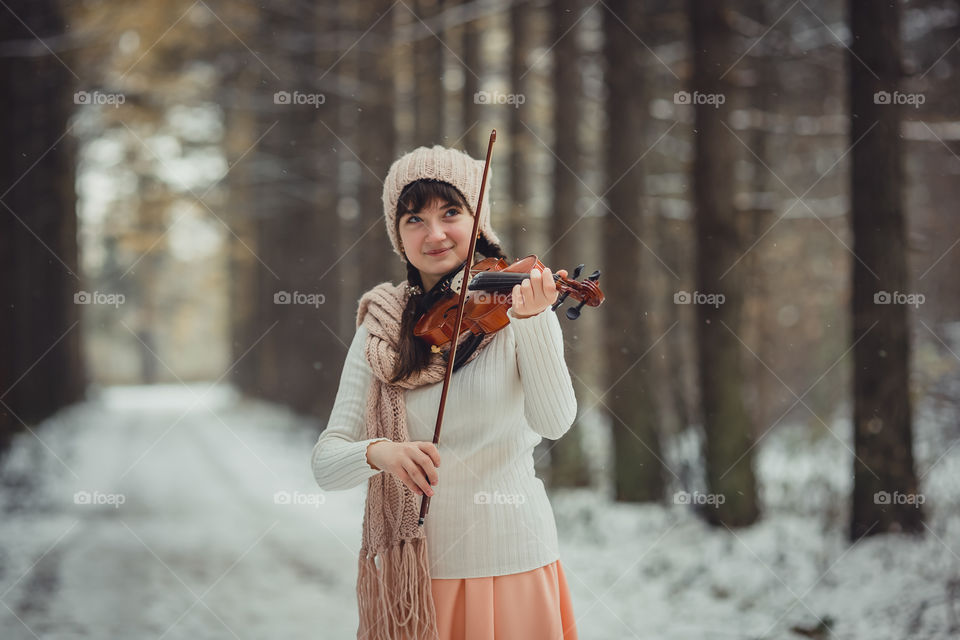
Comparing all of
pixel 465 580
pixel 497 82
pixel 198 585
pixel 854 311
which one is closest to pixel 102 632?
pixel 198 585

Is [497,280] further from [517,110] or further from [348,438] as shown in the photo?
[517,110]

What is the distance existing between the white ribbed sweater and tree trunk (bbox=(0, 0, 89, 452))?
5.11 meters

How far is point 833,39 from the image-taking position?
7.50 metres

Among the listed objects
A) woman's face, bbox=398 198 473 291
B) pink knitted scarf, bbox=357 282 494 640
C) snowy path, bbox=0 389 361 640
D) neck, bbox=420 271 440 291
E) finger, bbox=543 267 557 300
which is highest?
woman's face, bbox=398 198 473 291

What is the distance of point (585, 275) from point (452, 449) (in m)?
7.04

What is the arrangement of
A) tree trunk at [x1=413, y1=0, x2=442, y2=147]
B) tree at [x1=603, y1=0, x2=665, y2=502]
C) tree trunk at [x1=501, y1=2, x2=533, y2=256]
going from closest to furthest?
tree at [x1=603, y1=0, x2=665, y2=502]
tree trunk at [x1=501, y1=2, x2=533, y2=256]
tree trunk at [x1=413, y1=0, x2=442, y2=147]

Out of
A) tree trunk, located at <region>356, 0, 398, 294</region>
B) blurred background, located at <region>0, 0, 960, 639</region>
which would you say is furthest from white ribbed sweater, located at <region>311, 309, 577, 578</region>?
tree trunk, located at <region>356, 0, 398, 294</region>

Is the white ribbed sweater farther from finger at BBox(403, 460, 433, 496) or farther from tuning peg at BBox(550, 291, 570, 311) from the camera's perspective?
Result: finger at BBox(403, 460, 433, 496)

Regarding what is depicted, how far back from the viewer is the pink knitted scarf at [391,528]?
1.94m

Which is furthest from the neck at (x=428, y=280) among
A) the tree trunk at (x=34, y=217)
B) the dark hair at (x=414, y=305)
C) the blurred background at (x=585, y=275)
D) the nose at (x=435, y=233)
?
the tree trunk at (x=34, y=217)

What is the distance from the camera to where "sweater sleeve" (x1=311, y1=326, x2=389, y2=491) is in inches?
74.2

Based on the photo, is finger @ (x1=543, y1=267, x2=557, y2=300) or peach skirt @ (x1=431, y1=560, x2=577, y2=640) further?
peach skirt @ (x1=431, y1=560, x2=577, y2=640)

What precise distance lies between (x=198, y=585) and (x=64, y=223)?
6.07m

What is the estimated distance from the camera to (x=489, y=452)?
6.54 ft
